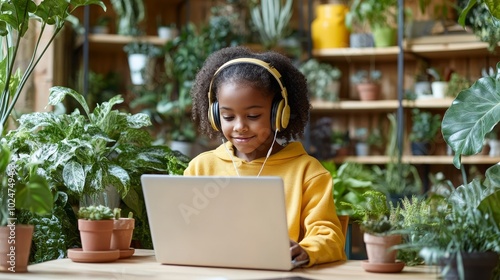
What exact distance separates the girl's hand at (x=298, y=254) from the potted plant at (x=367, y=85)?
12.9 ft

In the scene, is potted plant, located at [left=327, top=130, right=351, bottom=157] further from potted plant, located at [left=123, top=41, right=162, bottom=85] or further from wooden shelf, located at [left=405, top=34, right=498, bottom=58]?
potted plant, located at [left=123, top=41, right=162, bottom=85]

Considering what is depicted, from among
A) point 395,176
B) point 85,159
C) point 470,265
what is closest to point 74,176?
point 85,159

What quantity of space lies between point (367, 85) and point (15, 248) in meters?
4.21

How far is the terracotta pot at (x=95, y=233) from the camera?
1905 millimetres

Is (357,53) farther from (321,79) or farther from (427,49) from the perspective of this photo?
(427,49)

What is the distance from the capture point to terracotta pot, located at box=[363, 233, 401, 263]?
176cm

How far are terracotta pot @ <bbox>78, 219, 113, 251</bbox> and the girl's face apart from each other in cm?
46

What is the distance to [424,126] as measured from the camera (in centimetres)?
555

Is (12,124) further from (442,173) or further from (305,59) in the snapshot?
(442,173)

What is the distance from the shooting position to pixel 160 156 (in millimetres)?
2777

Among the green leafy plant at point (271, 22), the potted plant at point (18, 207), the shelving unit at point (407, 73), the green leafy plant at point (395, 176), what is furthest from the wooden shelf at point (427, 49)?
the potted plant at point (18, 207)

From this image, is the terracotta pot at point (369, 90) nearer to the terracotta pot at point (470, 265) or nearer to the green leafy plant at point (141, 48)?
the green leafy plant at point (141, 48)

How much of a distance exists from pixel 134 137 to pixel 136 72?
2.62 metres

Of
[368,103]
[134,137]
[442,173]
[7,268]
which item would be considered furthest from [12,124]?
[442,173]
